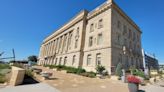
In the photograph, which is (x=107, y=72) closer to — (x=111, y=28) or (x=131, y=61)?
(x=111, y=28)

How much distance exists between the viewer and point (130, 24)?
92.2ft

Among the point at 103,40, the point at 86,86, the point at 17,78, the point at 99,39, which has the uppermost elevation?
the point at 99,39

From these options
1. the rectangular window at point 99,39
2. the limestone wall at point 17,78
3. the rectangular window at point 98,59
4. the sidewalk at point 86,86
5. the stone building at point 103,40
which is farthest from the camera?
the rectangular window at point 99,39

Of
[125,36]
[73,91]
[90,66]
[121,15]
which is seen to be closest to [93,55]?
[90,66]

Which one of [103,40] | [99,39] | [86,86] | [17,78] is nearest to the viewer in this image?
[17,78]

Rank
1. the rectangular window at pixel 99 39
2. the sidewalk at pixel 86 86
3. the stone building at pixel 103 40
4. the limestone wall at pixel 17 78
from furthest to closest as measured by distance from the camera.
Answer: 1. the rectangular window at pixel 99 39
2. the stone building at pixel 103 40
3. the limestone wall at pixel 17 78
4. the sidewalk at pixel 86 86

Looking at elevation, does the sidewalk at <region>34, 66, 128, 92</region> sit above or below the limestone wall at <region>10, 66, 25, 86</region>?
below

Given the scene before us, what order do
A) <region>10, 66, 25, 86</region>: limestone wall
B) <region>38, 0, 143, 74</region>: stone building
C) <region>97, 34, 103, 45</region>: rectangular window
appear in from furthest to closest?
<region>97, 34, 103, 45</region>: rectangular window, <region>38, 0, 143, 74</region>: stone building, <region>10, 66, 25, 86</region>: limestone wall

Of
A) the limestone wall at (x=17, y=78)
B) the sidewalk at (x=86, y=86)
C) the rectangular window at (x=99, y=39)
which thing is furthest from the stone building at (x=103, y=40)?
the limestone wall at (x=17, y=78)

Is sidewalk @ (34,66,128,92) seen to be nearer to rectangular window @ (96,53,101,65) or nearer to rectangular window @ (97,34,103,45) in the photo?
rectangular window @ (96,53,101,65)

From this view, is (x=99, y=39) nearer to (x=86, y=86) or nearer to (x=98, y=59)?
(x=98, y=59)

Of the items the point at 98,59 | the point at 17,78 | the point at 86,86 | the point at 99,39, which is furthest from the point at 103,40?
the point at 17,78

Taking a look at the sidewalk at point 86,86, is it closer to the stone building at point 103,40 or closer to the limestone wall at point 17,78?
the limestone wall at point 17,78

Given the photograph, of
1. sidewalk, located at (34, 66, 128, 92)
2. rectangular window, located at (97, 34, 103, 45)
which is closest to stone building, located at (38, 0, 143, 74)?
rectangular window, located at (97, 34, 103, 45)
